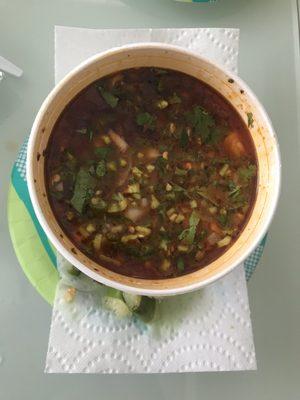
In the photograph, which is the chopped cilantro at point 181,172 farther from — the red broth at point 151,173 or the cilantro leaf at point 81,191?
the cilantro leaf at point 81,191

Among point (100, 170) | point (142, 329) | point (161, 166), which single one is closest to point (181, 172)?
point (161, 166)

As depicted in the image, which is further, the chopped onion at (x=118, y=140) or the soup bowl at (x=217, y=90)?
the chopped onion at (x=118, y=140)

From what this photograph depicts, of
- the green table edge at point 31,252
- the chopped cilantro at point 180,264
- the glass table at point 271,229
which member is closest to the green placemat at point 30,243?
the green table edge at point 31,252

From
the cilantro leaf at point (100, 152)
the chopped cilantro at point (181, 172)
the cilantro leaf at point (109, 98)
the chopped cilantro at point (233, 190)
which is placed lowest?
the chopped cilantro at point (233, 190)

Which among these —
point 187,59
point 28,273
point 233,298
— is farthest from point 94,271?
point 187,59

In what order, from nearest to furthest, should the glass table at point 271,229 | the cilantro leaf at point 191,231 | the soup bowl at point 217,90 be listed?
the soup bowl at point 217,90 < the cilantro leaf at point 191,231 < the glass table at point 271,229

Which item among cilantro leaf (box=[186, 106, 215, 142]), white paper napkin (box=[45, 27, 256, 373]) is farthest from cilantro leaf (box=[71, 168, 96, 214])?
cilantro leaf (box=[186, 106, 215, 142])

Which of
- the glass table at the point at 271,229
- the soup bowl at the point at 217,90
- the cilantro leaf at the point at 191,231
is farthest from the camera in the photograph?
the glass table at the point at 271,229

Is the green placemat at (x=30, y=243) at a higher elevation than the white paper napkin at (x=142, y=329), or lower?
higher
